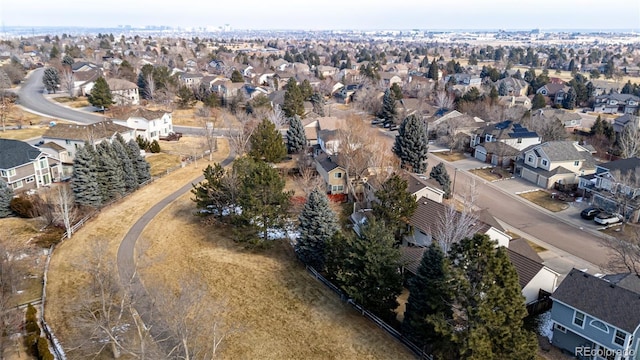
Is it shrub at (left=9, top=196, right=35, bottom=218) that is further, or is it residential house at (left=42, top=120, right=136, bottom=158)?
residential house at (left=42, top=120, right=136, bottom=158)

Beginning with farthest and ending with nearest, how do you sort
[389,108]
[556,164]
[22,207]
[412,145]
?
1. [389,108]
2. [412,145]
3. [556,164]
4. [22,207]

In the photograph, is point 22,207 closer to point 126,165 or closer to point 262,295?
point 126,165

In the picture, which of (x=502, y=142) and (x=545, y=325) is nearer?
(x=545, y=325)

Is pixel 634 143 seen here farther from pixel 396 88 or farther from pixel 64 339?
pixel 64 339

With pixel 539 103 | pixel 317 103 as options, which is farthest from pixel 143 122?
pixel 539 103

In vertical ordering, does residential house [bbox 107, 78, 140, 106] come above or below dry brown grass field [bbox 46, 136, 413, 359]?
above

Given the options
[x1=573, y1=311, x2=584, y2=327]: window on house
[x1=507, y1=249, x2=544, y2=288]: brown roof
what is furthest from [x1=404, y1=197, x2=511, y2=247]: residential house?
[x1=573, y1=311, x2=584, y2=327]: window on house

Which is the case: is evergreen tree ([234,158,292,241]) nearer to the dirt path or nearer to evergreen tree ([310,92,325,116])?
the dirt path
